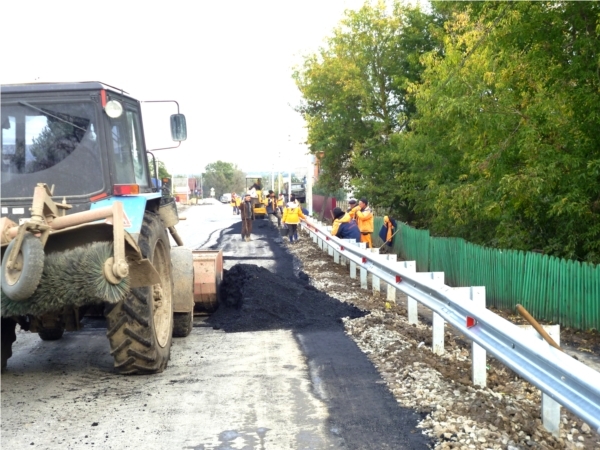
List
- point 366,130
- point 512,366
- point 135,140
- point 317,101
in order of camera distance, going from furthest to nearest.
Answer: point 317,101
point 366,130
point 135,140
point 512,366

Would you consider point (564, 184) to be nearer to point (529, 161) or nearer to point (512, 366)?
point (529, 161)

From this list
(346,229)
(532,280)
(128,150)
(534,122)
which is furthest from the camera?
(346,229)

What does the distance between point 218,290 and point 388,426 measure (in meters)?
6.05

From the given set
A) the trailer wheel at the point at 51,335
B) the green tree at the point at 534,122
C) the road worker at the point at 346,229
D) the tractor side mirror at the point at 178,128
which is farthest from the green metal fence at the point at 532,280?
the trailer wheel at the point at 51,335

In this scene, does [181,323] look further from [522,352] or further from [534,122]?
[534,122]

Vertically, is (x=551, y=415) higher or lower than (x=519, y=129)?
lower

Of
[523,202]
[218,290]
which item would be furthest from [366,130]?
[218,290]

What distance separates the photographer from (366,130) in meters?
31.3

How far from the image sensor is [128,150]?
8.24 meters

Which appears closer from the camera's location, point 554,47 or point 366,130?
point 554,47

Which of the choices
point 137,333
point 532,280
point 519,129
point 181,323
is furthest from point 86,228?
point 519,129

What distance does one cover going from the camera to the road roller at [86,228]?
5922 mm

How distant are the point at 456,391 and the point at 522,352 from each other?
3.86ft

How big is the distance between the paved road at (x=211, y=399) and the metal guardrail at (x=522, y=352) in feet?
Result: 2.65
